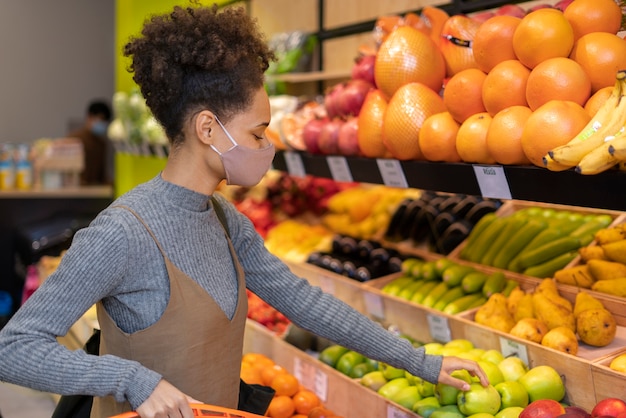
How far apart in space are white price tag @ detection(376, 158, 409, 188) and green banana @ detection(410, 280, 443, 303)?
677 millimetres

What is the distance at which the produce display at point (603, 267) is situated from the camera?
96.6 inches

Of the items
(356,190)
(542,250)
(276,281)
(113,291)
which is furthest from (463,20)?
(356,190)

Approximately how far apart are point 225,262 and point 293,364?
1.29 meters

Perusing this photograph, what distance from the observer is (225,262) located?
1918 mm

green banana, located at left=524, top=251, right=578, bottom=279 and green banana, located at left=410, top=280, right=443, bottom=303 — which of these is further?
green banana, located at left=410, top=280, right=443, bottom=303

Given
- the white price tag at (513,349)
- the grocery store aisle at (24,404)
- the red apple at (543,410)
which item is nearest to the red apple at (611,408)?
the red apple at (543,410)

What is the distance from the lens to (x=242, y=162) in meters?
1.82

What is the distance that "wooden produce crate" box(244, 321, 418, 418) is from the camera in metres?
2.46

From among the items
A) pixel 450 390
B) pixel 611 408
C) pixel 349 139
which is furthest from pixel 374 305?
pixel 611 408

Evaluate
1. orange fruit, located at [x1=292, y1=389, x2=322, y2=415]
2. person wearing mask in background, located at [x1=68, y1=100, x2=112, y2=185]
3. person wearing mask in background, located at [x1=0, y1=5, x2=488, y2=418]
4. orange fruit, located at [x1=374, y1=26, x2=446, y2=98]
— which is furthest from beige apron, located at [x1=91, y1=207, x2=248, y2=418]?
person wearing mask in background, located at [x1=68, y1=100, x2=112, y2=185]

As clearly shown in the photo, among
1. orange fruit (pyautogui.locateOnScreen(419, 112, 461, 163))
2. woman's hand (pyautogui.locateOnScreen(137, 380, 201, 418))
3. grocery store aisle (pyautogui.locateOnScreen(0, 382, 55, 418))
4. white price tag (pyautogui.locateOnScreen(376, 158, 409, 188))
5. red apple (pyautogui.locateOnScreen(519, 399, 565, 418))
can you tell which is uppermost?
orange fruit (pyautogui.locateOnScreen(419, 112, 461, 163))

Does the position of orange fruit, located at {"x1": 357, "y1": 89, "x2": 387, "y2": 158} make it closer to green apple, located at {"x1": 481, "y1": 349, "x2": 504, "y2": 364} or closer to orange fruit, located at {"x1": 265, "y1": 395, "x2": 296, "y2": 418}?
green apple, located at {"x1": 481, "y1": 349, "x2": 504, "y2": 364}

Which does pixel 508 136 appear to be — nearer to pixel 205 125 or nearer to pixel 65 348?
pixel 205 125

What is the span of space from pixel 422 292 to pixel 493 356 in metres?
0.70
